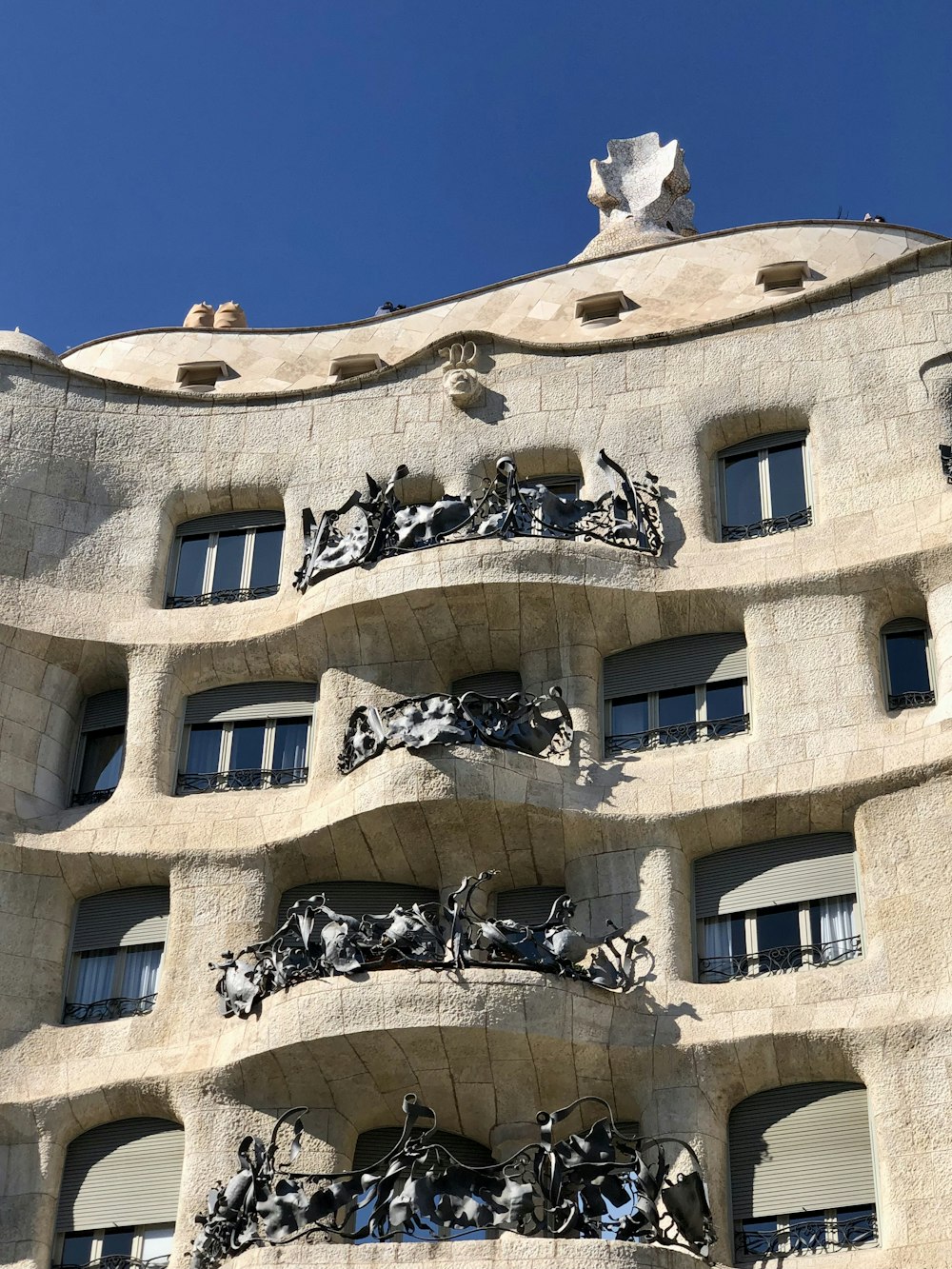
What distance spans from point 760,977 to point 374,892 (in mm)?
4442

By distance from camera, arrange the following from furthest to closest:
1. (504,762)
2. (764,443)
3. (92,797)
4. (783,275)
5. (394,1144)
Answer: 1. (783,275)
2. (764,443)
3. (92,797)
4. (504,762)
5. (394,1144)

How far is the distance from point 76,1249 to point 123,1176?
83cm

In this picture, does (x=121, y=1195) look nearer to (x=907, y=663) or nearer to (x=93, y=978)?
(x=93, y=978)

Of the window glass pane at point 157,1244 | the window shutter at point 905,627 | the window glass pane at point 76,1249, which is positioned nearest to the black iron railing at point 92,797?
the window glass pane at point 76,1249

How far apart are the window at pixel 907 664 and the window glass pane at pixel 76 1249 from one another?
32.4 feet

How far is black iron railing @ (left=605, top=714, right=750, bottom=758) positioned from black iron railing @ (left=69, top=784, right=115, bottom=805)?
224 inches

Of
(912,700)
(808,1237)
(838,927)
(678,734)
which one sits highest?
(912,700)

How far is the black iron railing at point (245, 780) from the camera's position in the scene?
24.0 metres

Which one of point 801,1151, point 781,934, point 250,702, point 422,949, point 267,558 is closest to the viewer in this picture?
point 801,1151

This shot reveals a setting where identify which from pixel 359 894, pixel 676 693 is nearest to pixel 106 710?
pixel 359 894

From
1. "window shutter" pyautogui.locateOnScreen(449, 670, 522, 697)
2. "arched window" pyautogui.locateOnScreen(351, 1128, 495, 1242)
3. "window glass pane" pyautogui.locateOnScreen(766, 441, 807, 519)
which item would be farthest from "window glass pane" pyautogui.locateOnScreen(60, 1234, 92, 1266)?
"window glass pane" pyautogui.locateOnScreen(766, 441, 807, 519)

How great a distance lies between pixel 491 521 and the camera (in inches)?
950

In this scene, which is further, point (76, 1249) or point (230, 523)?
point (230, 523)

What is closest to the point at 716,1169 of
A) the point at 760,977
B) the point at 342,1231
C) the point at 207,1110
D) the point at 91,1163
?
the point at 760,977
